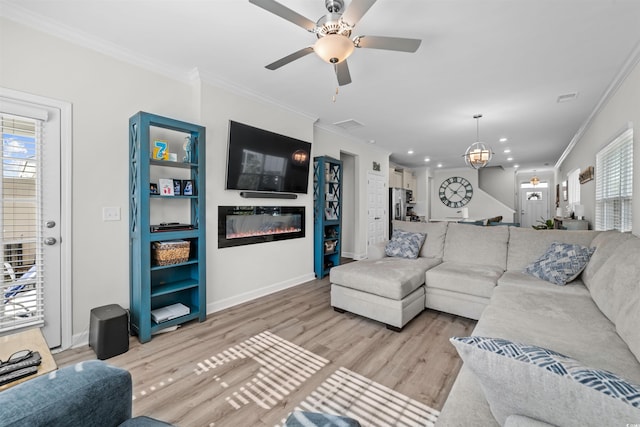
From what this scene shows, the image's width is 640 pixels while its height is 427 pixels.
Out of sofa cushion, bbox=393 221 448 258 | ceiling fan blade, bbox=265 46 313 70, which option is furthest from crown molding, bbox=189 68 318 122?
sofa cushion, bbox=393 221 448 258

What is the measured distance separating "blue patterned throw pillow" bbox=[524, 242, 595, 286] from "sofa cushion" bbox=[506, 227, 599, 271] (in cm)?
17

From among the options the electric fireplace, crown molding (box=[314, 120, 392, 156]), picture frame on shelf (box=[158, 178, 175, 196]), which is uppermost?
crown molding (box=[314, 120, 392, 156])

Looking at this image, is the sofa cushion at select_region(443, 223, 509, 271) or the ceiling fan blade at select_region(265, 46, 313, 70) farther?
the sofa cushion at select_region(443, 223, 509, 271)

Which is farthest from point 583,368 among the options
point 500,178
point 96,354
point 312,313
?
point 500,178

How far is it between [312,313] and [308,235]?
150 centimetres

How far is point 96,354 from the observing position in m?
2.20

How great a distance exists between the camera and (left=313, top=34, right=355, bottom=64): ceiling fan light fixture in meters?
1.79

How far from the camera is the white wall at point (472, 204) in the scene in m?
9.53

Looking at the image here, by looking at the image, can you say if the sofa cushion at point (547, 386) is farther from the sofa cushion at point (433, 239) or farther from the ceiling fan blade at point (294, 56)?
the sofa cushion at point (433, 239)

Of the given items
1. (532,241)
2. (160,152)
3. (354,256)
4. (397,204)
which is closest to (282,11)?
(160,152)

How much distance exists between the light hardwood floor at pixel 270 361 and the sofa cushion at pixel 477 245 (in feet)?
2.64

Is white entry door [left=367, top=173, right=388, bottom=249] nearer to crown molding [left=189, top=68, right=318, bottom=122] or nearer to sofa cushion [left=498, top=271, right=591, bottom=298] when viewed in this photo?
crown molding [left=189, top=68, right=318, bottom=122]

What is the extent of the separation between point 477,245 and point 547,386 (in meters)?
3.16

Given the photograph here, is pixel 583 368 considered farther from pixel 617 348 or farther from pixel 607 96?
pixel 607 96
